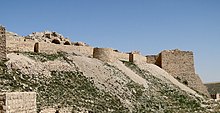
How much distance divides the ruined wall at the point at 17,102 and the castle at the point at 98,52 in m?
10.6

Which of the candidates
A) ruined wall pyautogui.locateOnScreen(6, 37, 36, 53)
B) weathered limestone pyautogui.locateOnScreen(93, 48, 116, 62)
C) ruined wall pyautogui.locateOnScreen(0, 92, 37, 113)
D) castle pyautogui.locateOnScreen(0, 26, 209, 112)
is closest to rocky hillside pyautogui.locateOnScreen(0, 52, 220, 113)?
weathered limestone pyautogui.locateOnScreen(93, 48, 116, 62)

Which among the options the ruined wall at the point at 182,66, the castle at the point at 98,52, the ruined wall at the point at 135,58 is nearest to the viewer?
the castle at the point at 98,52

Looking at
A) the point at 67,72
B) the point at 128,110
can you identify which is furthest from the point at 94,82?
the point at 128,110

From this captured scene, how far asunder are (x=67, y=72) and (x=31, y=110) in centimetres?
1320

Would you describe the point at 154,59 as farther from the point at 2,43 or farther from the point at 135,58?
the point at 2,43

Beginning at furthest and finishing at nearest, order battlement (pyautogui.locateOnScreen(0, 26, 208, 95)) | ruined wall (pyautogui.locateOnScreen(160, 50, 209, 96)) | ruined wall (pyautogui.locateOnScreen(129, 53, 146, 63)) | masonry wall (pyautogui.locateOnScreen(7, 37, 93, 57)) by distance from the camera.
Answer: ruined wall (pyautogui.locateOnScreen(160, 50, 209, 96)), ruined wall (pyautogui.locateOnScreen(129, 53, 146, 63)), battlement (pyautogui.locateOnScreen(0, 26, 208, 95)), masonry wall (pyautogui.locateOnScreen(7, 37, 93, 57))

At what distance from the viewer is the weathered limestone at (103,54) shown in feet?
111

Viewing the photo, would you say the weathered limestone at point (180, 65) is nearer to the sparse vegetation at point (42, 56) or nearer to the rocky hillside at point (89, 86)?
the rocky hillside at point (89, 86)

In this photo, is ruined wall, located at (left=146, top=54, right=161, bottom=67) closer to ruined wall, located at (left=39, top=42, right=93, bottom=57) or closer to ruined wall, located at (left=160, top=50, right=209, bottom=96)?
ruined wall, located at (left=160, top=50, right=209, bottom=96)

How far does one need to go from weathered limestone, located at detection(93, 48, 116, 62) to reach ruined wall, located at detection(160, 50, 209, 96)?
11.2 m

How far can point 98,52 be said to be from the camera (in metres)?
34.2

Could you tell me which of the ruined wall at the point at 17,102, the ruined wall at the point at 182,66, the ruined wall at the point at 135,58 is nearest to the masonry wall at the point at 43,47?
the ruined wall at the point at 135,58

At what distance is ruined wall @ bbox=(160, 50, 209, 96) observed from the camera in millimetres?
43219

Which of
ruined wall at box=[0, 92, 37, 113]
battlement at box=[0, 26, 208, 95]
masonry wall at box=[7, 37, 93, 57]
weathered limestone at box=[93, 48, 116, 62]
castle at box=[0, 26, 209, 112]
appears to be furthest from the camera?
weathered limestone at box=[93, 48, 116, 62]
